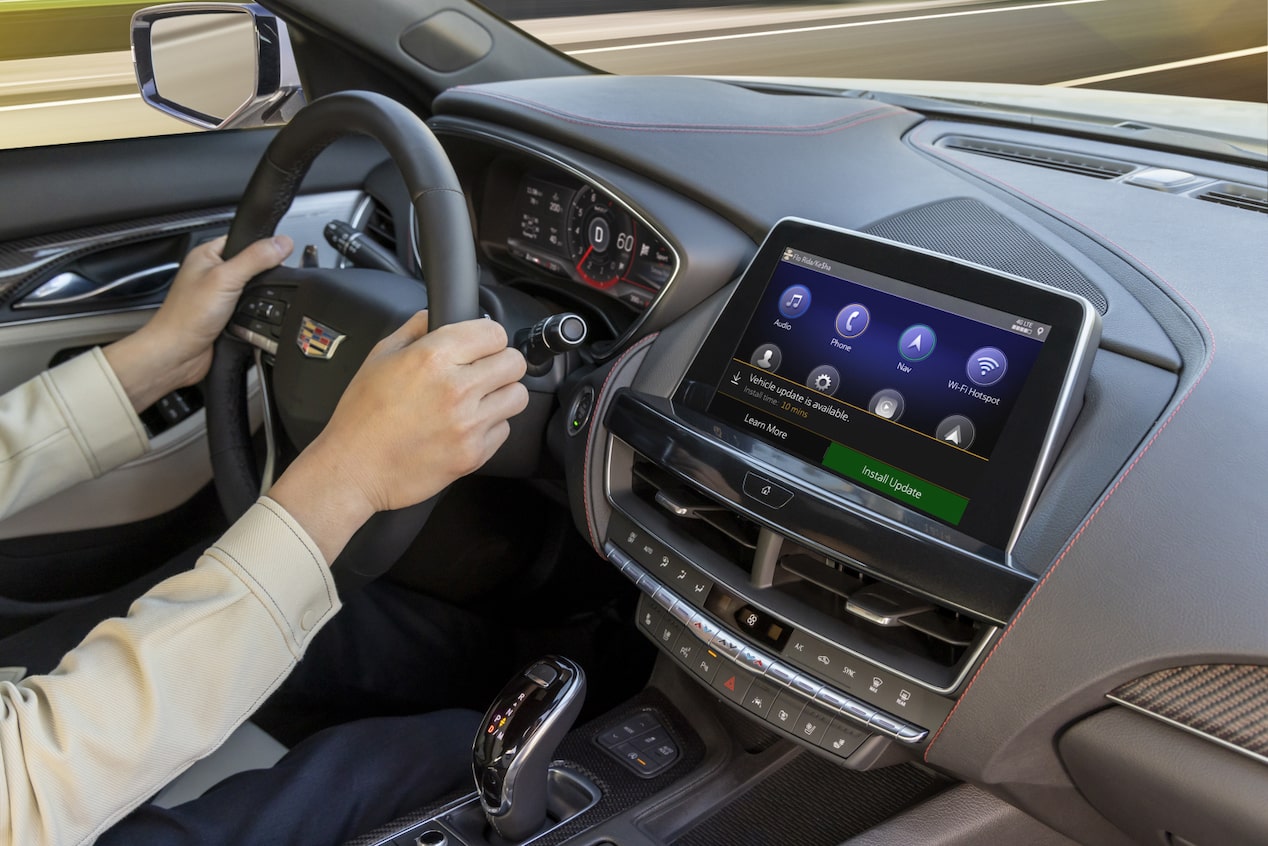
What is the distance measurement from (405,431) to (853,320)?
1.58ft

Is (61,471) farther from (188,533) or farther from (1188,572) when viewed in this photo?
(1188,572)

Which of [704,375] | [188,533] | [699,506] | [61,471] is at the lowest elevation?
[188,533]

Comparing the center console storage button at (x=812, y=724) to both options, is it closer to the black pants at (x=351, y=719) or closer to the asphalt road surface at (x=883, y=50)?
the black pants at (x=351, y=719)

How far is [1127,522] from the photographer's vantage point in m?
0.91

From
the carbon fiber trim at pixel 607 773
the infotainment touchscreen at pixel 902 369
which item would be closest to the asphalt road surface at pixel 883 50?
the infotainment touchscreen at pixel 902 369

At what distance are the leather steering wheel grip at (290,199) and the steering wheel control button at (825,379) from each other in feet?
1.21

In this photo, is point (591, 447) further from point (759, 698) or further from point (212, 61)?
point (212, 61)

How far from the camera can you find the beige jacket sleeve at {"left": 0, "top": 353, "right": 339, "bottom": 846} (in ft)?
2.97

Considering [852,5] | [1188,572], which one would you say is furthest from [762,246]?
[852,5]

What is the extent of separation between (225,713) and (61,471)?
0.61m

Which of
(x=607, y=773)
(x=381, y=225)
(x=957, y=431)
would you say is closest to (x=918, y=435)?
(x=957, y=431)

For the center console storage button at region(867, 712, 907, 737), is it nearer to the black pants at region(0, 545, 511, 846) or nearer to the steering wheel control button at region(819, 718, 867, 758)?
the steering wheel control button at region(819, 718, 867, 758)

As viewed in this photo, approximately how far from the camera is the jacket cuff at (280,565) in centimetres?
102

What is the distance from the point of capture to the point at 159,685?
96cm
